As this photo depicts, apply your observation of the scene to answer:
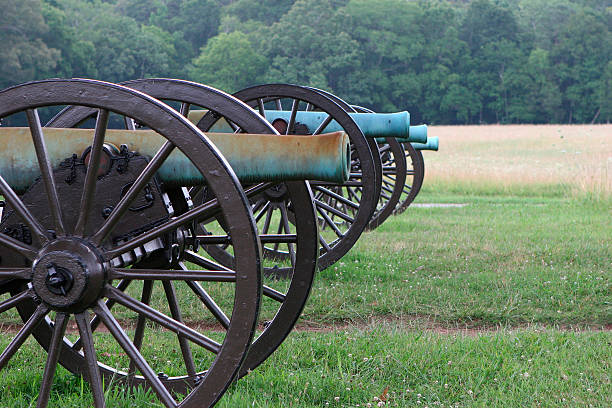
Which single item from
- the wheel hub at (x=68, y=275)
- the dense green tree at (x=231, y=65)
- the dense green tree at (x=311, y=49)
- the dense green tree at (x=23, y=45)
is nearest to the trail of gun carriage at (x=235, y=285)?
the wheel hub at (x=68, y=275)

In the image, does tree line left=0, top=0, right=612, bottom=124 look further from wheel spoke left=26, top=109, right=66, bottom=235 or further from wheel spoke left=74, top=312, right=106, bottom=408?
wheel spoke left=74, top=312, right=106, bottom=408

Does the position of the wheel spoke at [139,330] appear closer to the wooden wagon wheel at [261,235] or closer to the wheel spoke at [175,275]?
the wooden wagon wheel at [261,235]

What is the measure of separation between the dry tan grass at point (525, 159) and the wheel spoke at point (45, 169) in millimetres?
11731

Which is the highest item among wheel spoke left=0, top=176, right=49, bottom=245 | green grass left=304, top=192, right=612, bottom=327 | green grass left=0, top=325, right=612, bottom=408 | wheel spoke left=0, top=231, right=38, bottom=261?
wheel spoke left=0, top=176, right=49, bottom=245

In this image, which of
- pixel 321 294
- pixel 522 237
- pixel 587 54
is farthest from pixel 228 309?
pixel 587 54

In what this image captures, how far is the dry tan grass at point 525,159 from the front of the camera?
1661 centimetres

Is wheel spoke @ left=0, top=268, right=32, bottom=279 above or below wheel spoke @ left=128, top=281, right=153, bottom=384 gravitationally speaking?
above

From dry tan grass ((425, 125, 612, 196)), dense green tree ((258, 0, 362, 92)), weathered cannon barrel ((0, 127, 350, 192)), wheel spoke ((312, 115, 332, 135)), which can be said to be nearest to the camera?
weathered cannon barrel ((0, 127, 350, 192))

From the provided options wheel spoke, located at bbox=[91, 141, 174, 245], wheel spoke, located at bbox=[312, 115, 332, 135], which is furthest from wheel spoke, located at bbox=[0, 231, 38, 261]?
wheel spoke, located at bbox=[312, 115, 332, 135]

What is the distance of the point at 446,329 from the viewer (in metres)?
5.11

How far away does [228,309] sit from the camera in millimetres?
5504

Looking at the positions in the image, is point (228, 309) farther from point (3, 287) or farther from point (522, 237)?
point (522, 237)

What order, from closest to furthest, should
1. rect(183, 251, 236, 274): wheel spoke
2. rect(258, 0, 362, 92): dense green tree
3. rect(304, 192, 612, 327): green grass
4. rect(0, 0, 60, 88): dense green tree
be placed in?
rect(183, 251, 236, 274): wheel spoke
rect(304, 192, 612, 327): green grass
rect(0, 0, 60, 88): dense green tree
rect(258, 0, 362, 92): dense green tree

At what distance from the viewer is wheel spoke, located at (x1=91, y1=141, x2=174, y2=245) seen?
2.70m
